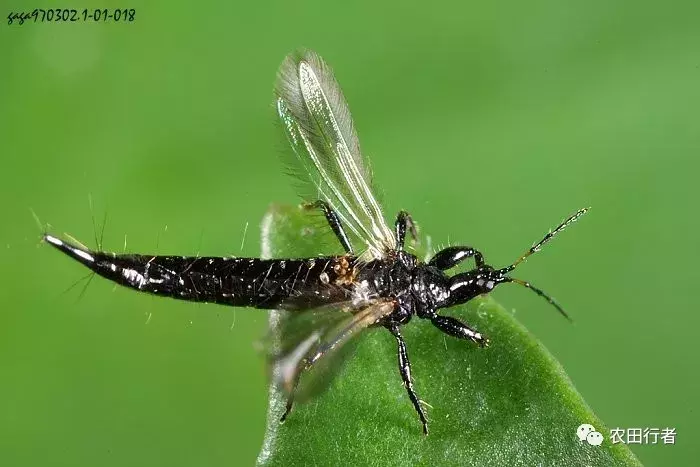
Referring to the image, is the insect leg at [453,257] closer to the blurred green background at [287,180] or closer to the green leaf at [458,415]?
the blurred green background at [287,180]

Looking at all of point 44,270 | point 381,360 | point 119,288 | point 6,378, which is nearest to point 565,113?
point 381,360

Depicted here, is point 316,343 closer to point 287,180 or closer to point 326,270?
point 326,270

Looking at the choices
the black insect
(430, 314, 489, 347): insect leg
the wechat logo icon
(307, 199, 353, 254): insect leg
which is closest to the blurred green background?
the black insect

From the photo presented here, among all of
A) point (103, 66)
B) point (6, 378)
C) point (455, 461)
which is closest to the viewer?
point (455, 461)

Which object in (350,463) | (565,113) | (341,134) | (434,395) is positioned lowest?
(350,463)

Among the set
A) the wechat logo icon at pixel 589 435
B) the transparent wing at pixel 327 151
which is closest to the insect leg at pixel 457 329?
the wechat logo icon at pixel 589 435

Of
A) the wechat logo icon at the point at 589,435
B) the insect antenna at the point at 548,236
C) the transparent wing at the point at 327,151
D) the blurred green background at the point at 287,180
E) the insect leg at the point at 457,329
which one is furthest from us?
the transparent wing at the point at 327,151

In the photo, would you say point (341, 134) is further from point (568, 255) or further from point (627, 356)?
point (627, 356)
